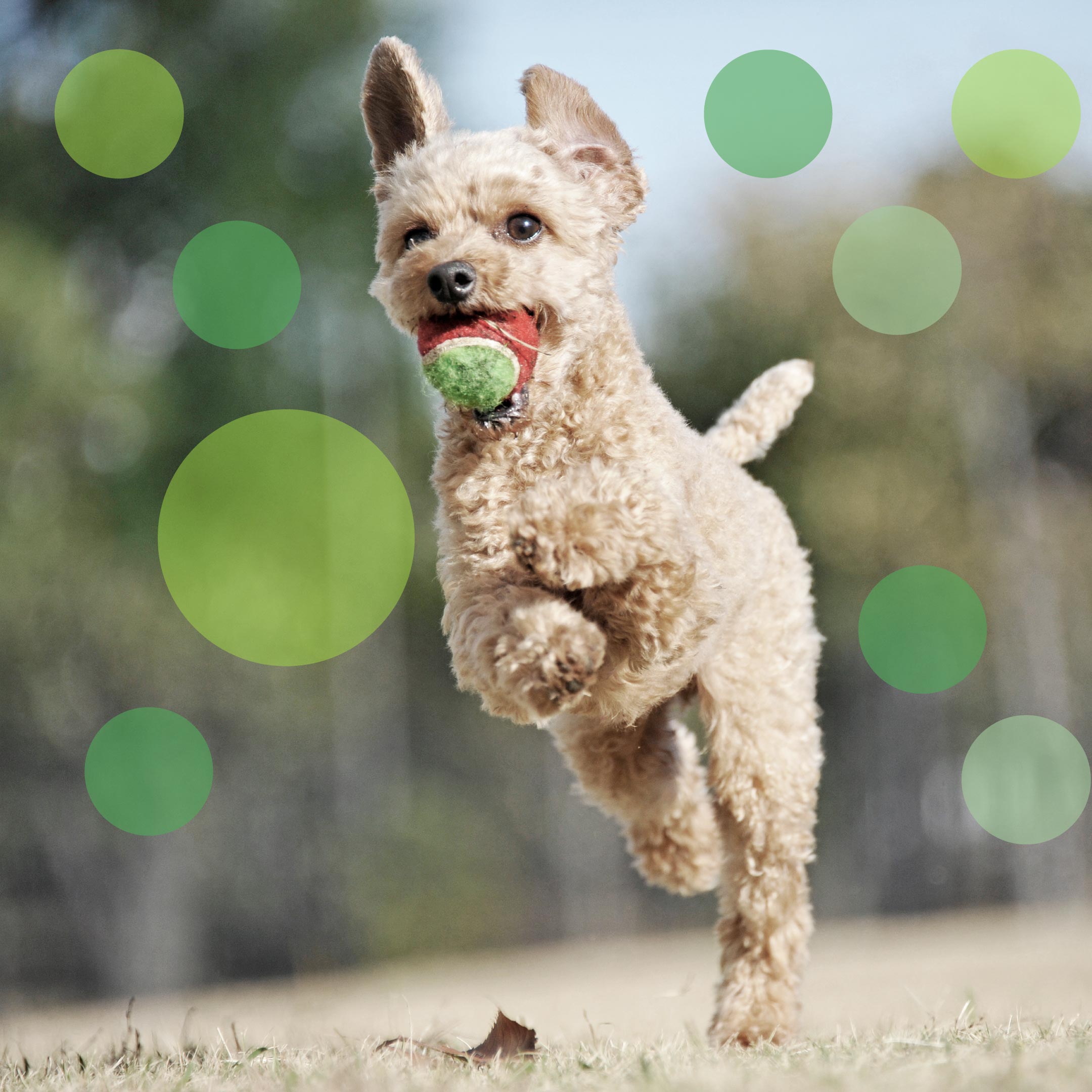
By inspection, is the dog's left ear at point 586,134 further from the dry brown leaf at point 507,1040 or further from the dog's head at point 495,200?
the dry brown leaf at point 507,1040

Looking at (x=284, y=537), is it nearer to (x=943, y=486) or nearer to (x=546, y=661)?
(x=943, y=486)

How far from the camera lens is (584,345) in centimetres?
308

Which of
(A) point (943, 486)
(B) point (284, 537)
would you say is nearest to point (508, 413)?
(B) point (284, 537)

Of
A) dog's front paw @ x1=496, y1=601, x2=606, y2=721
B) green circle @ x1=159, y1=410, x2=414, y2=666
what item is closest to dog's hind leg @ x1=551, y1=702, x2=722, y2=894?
dog's front paw @ x1=496, y1=601, x2=606, y2=721

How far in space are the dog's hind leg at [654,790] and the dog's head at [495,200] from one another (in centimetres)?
154

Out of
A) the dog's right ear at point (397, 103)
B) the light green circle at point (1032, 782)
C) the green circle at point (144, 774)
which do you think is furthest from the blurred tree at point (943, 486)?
the dog's right ear at point (397, 103)

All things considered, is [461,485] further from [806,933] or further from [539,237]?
[806,933]

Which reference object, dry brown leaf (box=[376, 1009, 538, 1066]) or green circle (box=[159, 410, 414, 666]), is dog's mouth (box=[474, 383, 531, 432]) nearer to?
dry brown leaf (box=[376, 1009, 538, 1066])

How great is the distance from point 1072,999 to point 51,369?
420 inches

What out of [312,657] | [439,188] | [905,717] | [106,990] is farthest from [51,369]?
[905,717]

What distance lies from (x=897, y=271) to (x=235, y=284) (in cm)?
712

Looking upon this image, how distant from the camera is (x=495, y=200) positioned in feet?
9.84

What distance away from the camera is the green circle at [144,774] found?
12.6 m

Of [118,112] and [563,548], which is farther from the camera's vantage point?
[118,112]
